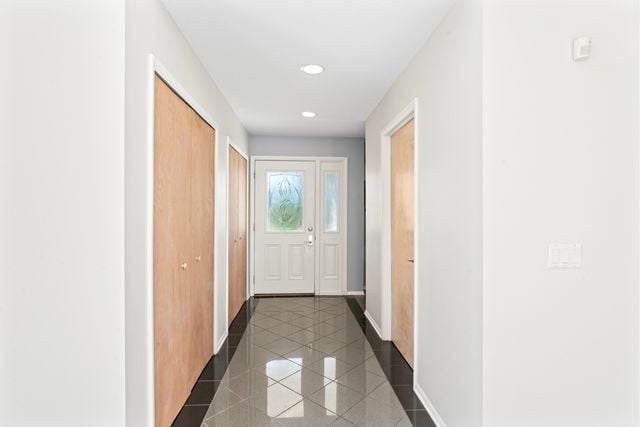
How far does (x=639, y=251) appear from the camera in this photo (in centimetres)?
158

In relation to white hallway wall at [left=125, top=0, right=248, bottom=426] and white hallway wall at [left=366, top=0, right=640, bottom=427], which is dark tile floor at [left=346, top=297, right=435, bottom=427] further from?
white hallway wall at [left=125, top=0, right=248, bottom=426]

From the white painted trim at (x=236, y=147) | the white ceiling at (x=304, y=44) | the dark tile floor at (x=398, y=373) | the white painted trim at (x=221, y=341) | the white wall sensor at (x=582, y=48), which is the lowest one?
the dark tile floor at (x=398, y=373)

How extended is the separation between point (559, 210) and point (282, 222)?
3992 millimetres

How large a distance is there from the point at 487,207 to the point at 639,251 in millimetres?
716

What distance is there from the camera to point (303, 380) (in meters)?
2.60

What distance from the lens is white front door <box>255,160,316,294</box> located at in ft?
17.0

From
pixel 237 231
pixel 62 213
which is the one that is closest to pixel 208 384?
pixel 62 213

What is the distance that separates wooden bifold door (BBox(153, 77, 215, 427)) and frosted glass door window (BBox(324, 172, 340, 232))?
262 cm

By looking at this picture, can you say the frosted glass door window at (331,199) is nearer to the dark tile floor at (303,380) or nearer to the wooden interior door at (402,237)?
the dark tile floor at (303,380)

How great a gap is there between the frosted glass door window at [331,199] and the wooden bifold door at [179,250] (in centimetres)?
262

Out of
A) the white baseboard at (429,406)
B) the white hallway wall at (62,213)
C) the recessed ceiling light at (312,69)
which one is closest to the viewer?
the white hallway wall at (62,213)

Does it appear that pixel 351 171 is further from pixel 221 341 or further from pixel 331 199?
pixel 221 341

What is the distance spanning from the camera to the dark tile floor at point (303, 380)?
7.00ft

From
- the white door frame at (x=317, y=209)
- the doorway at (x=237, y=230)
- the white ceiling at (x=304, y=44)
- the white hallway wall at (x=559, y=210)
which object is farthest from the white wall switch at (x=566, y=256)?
the white door frame at (x=317, y=209)
